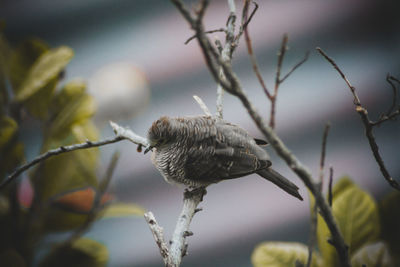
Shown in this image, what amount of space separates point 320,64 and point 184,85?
47 cm

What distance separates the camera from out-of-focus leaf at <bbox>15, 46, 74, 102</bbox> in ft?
2.17

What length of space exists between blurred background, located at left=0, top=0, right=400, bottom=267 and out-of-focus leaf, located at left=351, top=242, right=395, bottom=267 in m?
0.61

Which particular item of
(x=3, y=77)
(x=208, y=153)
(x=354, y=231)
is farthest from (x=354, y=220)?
(x=3, y=77)

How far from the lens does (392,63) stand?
1108mm

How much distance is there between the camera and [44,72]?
673 millimetres

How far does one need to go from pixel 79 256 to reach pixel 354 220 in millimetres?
605

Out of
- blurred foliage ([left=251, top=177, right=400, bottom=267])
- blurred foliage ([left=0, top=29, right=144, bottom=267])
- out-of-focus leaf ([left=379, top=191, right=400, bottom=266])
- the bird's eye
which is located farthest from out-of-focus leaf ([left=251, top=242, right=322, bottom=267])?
blurred foliage ([left=0, top=29, right=144, bottom=267])

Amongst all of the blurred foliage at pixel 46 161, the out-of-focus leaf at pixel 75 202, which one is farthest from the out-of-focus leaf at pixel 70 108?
the out-of-focus leaf at pixel 75 202

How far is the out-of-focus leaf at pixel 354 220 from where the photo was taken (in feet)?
1.66

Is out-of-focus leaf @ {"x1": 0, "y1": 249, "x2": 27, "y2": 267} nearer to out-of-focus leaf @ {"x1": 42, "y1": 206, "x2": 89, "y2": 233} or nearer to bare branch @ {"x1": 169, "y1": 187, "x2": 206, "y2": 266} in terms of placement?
out-of-focus leaf @ {"x1": 42, "y1": 206, "x2": 89, "y2": 233}

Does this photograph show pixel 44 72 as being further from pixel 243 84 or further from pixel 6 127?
pixel 243 84

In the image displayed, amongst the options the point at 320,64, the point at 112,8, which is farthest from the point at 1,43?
the point at 320,64

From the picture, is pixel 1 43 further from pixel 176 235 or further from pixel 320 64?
pixel 320 64

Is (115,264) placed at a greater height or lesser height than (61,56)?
lesser
